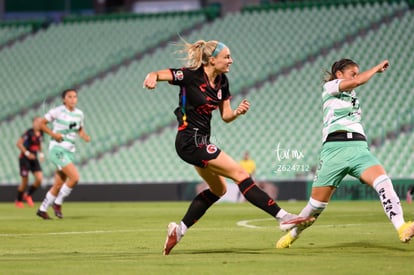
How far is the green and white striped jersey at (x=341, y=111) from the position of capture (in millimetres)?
10070

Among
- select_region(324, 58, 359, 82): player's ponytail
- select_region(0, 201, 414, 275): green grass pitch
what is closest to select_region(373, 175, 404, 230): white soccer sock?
select_region(0, 201, 414, 275): green grass pitch

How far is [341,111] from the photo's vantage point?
398 inches

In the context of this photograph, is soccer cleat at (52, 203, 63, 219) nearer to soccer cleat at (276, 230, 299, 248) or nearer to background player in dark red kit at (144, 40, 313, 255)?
background player in dark red kit at (144, 40, 313, 255)

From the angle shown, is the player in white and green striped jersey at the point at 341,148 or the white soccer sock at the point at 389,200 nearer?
the white soccer sock at the point at 389,200

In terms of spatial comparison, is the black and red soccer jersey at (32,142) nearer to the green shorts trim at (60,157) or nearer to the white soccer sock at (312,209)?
the green shorts trim at (60,157)

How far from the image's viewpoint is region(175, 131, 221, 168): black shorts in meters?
9.57

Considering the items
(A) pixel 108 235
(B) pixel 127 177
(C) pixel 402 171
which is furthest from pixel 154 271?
(B) pixel 127 177

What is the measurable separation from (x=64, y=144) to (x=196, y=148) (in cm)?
814

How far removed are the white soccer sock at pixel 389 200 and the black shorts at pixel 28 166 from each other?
17110 millimetres

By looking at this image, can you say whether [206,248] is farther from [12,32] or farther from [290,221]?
[12,32]

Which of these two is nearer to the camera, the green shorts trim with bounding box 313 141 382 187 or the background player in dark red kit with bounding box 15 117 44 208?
the green shorts trim with bounding box 313 141 382 187

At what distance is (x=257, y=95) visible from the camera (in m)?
31.5

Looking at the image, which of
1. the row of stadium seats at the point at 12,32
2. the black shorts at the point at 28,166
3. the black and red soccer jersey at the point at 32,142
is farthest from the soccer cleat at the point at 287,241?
the row of stadium seats at the point at 12,32

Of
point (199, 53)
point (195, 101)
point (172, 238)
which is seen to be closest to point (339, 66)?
point (199, 53)
